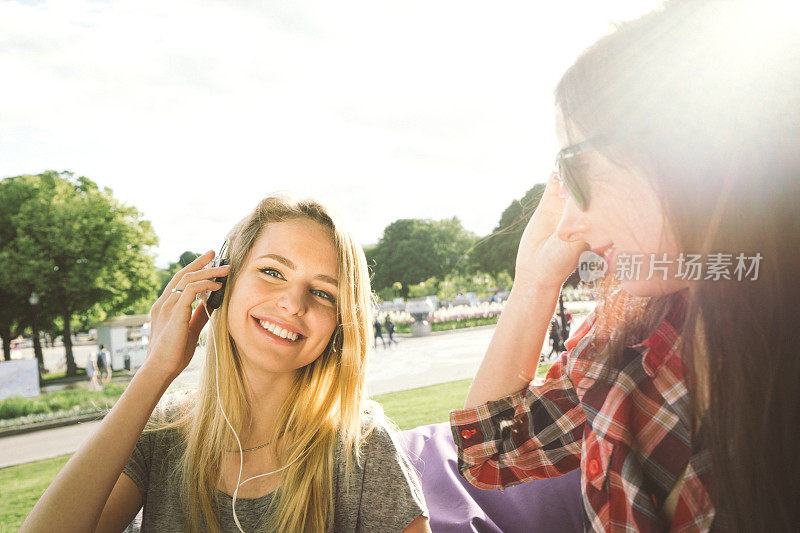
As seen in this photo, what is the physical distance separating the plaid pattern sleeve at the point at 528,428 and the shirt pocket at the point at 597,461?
0.70 feet

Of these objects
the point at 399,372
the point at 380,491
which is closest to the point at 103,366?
the point at 399,372

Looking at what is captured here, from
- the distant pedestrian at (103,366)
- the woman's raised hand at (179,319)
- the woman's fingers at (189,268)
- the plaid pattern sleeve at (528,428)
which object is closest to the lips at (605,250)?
the plaid pattern sleeve at (528,428)

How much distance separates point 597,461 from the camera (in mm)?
1184

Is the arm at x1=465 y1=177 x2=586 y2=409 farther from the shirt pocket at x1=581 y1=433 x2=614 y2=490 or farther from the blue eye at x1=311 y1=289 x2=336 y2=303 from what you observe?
the blue eye at x1=311 y1=289 x2=336 y2=303

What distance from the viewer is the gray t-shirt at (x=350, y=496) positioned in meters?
1.86

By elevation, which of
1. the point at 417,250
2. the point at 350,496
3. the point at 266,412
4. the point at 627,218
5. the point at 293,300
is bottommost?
the point at 350,496

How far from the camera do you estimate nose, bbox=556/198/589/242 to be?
1168 millimetres

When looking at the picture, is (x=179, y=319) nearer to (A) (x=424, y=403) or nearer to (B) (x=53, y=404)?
(A) (x=424, y=403)

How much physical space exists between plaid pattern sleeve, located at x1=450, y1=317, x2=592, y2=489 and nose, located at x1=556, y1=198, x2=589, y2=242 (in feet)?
1.29

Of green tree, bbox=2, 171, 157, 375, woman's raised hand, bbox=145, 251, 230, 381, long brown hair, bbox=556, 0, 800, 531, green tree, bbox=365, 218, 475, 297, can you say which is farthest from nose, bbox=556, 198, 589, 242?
green tree, bbox=365, 218, 475, 297

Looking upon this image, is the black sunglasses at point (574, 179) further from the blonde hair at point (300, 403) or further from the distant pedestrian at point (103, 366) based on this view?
the distant pedestrian at point (103, 366)

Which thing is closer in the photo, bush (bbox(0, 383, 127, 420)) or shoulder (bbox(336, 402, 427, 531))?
shoulder (bbox(336, 402, 427, 531))

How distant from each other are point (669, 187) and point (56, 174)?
30492mm

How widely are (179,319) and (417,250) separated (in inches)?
2361
